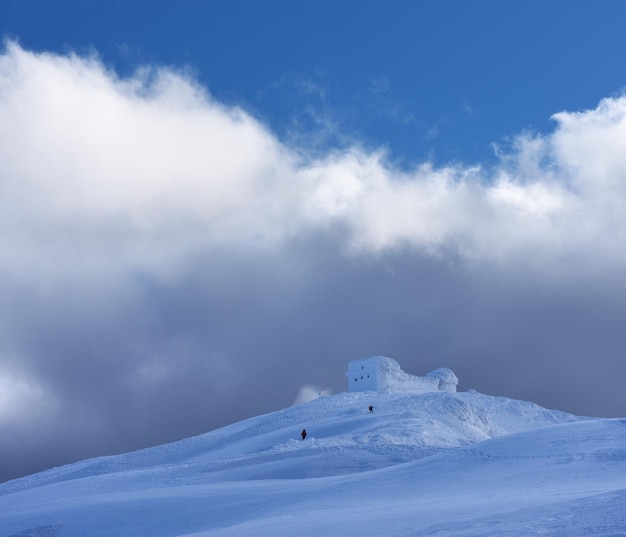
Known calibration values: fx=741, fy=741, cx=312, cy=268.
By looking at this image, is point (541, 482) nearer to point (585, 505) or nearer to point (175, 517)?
point (585, 505)

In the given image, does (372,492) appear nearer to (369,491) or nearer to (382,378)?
(369,491)

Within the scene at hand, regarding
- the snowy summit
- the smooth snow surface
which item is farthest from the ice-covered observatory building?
the smooth snow surface

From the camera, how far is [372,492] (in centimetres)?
2342

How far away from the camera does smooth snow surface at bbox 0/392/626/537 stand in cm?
1612

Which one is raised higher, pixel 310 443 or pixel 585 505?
pixel 310 443

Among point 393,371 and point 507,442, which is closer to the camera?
point 507,442

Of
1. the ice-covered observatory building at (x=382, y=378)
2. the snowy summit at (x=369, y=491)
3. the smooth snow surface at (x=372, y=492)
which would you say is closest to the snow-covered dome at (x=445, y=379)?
the ice-covered observatory building at (x=382, y=378)

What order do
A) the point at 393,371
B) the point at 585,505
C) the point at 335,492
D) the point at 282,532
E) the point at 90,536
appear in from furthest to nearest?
the point at 393,371 < the point at 335,492 < the point at 90,536 < the point at 282,532 < the point at 585,505

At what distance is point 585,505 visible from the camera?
15234 mm

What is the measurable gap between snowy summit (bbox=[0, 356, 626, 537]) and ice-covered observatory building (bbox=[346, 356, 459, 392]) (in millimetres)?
29808

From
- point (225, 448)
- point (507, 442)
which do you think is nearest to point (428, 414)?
point (225, 448)

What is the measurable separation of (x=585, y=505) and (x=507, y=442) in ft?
45.3

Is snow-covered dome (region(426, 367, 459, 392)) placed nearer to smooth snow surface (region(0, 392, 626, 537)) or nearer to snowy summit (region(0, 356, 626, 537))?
snowy summit (region(0, 356, 626, 537))

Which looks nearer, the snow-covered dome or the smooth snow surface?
the smooth snow surface
